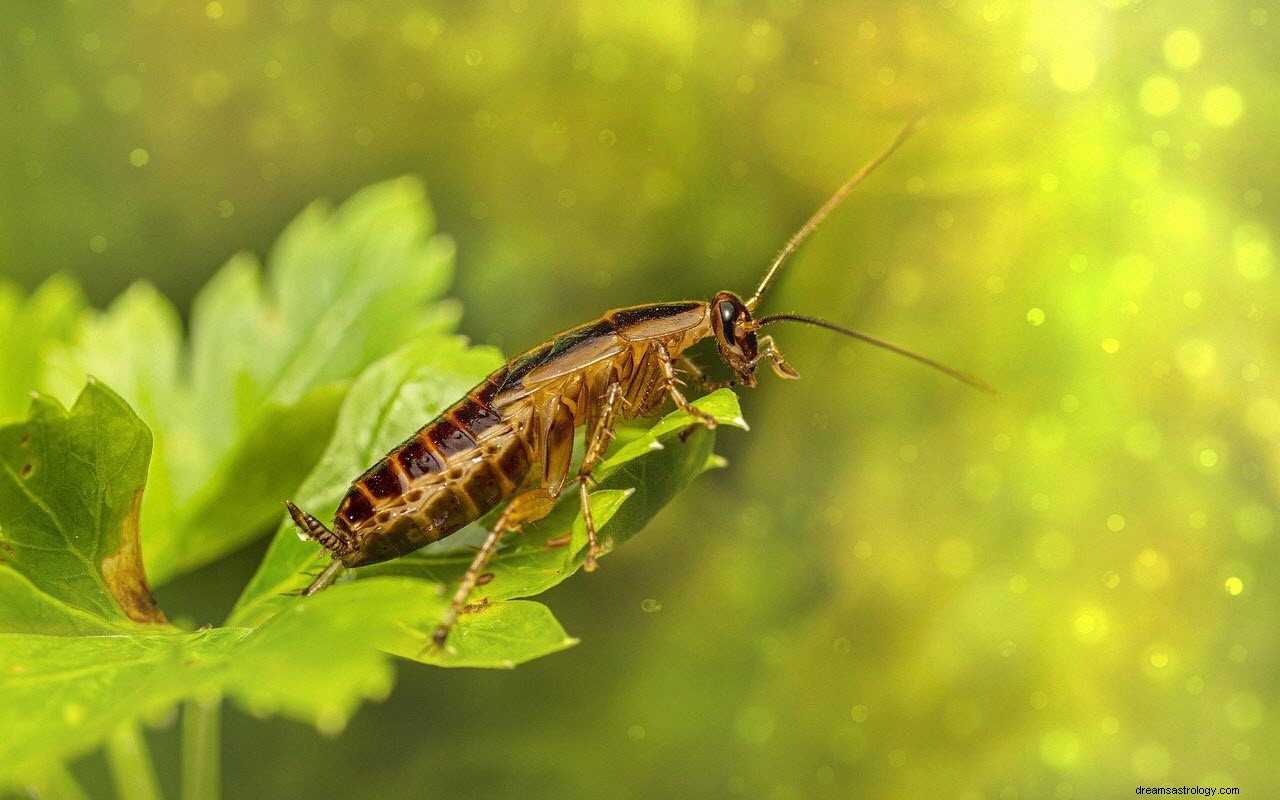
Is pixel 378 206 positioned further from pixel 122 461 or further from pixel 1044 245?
pixel 1044 245

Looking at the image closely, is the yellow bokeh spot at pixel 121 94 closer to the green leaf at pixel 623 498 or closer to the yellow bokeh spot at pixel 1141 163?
the green leaf at pixel 623 498

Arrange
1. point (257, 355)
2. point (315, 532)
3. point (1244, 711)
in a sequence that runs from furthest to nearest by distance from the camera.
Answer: point (1244, 711)
point (257, 355)
point (315, 532)

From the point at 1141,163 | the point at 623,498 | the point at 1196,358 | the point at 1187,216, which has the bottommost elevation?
the point at 1196,358

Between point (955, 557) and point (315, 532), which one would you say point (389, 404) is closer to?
A: point (315, 532)

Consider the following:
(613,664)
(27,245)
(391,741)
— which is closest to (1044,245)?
(613,664)

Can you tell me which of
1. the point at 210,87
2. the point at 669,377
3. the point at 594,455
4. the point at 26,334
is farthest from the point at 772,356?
the point at 210,87

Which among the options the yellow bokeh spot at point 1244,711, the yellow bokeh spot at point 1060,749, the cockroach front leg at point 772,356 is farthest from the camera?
the yellow bokeh spot at point 1060,749

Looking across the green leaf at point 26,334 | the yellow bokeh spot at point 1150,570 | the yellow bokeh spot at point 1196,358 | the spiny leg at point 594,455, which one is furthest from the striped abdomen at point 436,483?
the yellow bokeh spot at point 1196,358
